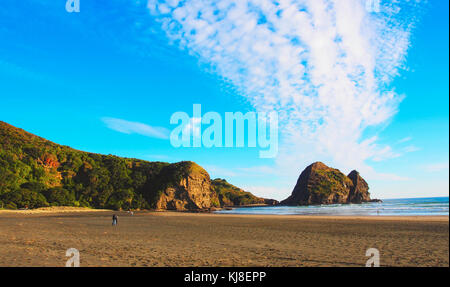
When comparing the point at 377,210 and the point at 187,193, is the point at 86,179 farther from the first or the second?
the point at 377,210

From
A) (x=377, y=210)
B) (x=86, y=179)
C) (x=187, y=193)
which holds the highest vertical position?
(x=86, y=179)

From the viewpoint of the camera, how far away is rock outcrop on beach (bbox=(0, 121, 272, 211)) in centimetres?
8350

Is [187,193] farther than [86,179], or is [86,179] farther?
[187,193]

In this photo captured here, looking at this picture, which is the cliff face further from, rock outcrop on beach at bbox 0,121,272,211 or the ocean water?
the ocean water

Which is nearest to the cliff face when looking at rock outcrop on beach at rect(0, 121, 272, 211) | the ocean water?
rock outcrop on beach at rect(0, 121, 272, 211)

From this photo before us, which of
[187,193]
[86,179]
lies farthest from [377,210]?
[86,179]

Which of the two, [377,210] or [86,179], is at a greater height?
[86,179]

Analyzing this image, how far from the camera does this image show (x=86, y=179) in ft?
354

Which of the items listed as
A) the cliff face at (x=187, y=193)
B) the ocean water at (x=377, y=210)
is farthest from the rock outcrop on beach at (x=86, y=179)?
the ocean water at (x=377, y=210)
